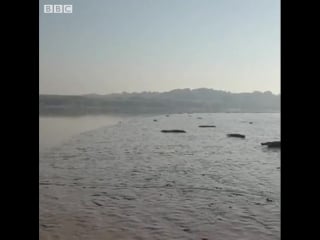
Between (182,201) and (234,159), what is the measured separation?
436cm

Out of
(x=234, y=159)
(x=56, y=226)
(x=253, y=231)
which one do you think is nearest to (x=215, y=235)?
(x=253, y=231)

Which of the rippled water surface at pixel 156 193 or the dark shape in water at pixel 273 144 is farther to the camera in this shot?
the dark shape in water at pixel 273 144

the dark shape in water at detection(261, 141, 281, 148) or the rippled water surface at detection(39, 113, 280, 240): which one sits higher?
the dark shape in water at detection(261, 141, 281, 148)

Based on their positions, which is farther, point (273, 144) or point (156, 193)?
point (273, 144)

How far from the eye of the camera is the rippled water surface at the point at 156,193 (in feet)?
13.8

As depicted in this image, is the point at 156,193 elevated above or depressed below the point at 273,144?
below

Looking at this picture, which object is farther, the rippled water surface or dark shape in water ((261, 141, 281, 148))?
dark shape in water ((261, 141, 281, 148))

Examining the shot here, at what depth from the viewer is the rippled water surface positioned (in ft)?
13.8

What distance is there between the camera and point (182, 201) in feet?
17.9

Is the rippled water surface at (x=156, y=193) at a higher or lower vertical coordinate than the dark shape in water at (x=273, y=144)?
lower

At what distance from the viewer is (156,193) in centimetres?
583
